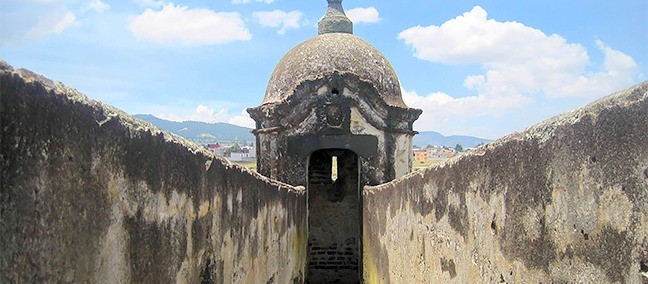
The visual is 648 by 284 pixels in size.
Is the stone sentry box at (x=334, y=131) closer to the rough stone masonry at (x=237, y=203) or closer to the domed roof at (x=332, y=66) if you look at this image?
the domed roof at (x=332, y=66)

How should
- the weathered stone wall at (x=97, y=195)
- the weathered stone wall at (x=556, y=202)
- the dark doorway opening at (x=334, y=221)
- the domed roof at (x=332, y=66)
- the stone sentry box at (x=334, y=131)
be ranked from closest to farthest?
1. the weathered stone wall at (x=97, y=195)
2. the weathered stone wall at (x=556, y=202)
3. the stone sentry box at (x=334, y=131)
4. the domed roof at (x=332, y=66)
5. the dark doorway opening at (x=334, y=221)

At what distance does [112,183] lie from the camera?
219 cm

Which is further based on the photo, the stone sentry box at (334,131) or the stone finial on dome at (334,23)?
the stone finial on dome at (334,23)

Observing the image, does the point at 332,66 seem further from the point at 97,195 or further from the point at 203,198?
the point at 97,195

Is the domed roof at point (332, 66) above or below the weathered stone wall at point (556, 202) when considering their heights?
above

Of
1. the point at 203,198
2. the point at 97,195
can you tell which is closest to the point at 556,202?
the point at 97,195

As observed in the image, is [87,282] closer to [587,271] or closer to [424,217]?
[587,271]

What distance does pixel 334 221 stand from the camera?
1099 centimetres

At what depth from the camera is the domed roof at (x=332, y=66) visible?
34.2 ft

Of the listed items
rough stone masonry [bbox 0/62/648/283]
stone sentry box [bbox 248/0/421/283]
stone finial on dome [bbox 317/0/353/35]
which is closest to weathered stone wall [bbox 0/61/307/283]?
rough stone masonry [bbox 0/62/648/283]

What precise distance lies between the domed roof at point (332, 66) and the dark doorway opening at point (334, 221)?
1.64 meters

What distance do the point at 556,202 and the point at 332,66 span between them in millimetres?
8428

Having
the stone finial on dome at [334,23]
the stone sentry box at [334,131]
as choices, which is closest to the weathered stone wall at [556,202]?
the stone sentry box at [334,131]

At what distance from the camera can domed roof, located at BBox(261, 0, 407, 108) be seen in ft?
34.2
